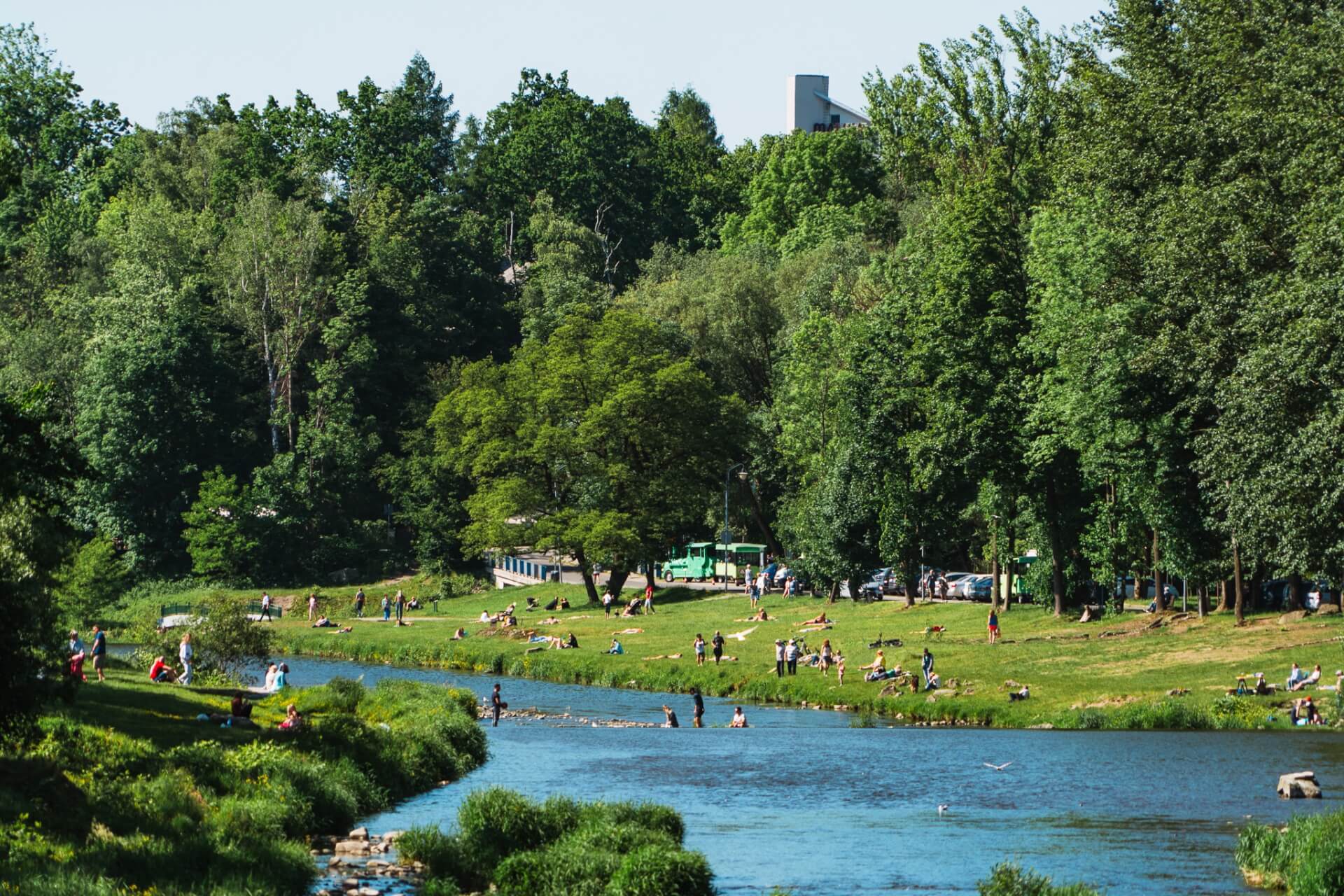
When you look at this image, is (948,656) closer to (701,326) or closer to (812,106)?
(701,326)

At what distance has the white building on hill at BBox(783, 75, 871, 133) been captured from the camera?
7702 inches

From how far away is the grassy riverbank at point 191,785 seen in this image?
1231 inches

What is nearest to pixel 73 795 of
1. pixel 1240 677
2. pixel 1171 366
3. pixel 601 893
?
pixel 601 893

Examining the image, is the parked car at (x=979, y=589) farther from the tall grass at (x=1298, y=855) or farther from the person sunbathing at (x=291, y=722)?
the tall grass at (x=1298, y=855)

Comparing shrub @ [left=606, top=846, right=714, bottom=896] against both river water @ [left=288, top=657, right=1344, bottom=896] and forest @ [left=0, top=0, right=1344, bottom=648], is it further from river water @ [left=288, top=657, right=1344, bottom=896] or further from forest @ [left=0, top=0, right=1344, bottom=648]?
forest @ [left=0, top=0, right=1344, bottom=648]

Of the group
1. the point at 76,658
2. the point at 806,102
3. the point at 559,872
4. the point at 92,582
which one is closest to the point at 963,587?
the point at 92,582

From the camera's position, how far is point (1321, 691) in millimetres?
54500

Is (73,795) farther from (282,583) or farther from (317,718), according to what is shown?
(282,583)

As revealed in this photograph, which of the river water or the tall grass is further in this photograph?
the river water

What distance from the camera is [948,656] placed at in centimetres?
6788

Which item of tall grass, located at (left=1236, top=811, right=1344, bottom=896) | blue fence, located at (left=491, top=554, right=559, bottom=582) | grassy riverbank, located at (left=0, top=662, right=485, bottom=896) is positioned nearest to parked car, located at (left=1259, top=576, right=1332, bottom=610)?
tall grass, located at (left=1236, top=811, right=1344, bottom=896)

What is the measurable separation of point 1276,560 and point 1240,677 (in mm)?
4566

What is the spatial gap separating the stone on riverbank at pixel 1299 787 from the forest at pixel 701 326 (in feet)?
50.6

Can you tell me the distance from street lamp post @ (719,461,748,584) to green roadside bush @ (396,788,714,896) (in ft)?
211
